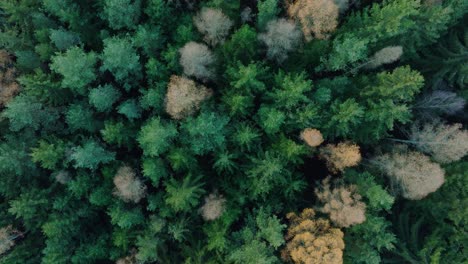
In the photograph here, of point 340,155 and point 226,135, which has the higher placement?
point 226,135

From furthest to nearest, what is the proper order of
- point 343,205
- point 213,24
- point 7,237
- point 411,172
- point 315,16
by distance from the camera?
point 7,237, point 213,24, point 411,172, point 315,16, point 343,205

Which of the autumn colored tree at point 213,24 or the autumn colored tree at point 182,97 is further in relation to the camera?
the autumn colored tree at point 213,24

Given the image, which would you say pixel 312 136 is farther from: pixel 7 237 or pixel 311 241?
pixel 7 237

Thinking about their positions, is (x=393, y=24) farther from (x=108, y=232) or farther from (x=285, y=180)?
(x=108, y=232)

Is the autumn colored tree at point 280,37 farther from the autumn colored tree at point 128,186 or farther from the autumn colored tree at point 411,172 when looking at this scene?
the autumn colored tree at point 128,186

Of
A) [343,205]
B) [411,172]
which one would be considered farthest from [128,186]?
[411,172]

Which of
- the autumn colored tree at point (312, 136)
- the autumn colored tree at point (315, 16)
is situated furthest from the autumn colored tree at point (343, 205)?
the autumn colored tree at point (315, 16)

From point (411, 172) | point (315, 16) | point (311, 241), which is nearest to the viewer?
point (311, 241)
